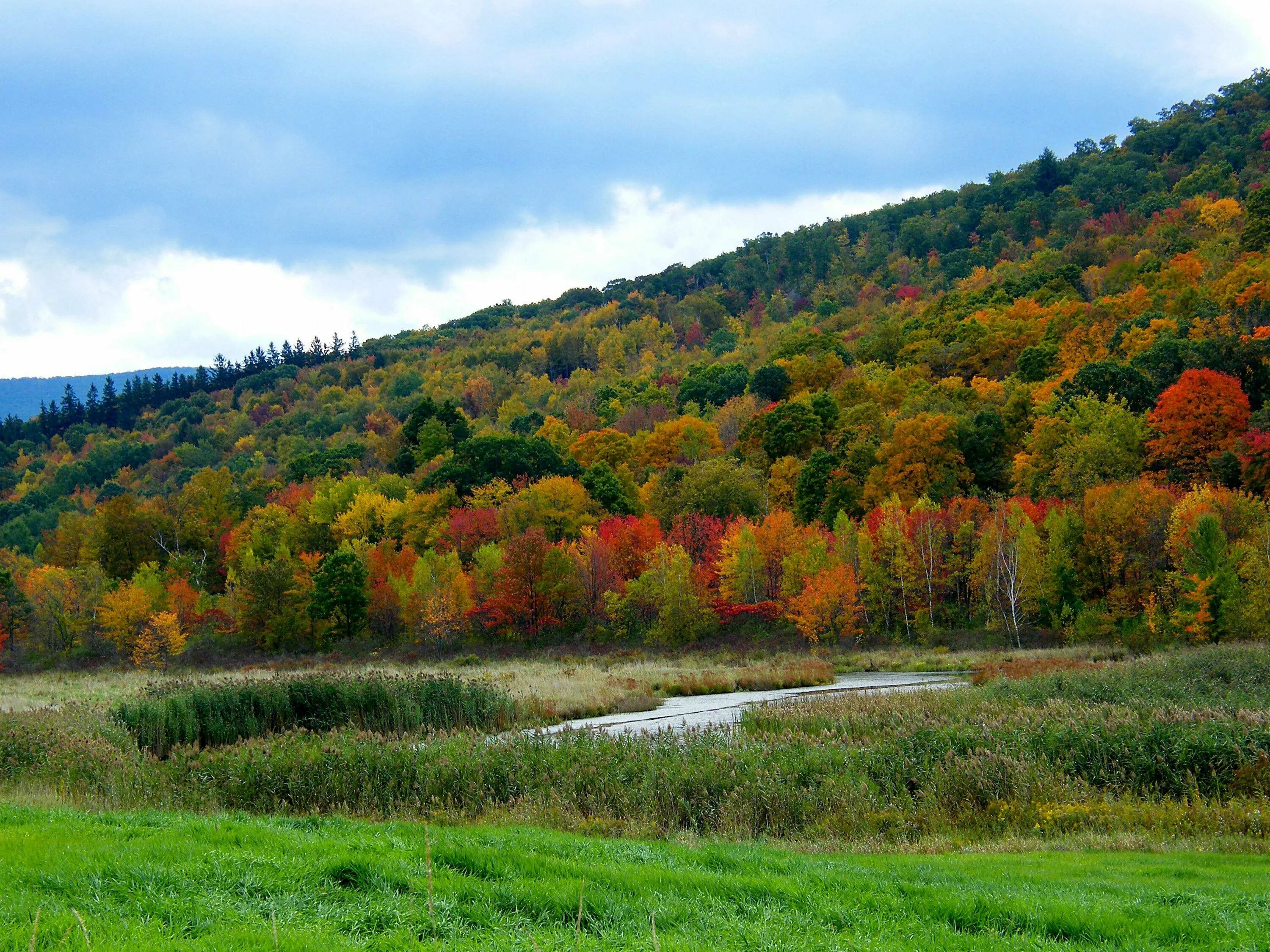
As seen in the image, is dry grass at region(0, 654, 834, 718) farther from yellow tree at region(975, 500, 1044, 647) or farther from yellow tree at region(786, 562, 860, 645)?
yellow tree at region(975, 500, 1044, 647)

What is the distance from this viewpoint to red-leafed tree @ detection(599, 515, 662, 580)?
69438 millimetres

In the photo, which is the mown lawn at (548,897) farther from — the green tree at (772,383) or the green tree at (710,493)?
the green tree at (772,383)

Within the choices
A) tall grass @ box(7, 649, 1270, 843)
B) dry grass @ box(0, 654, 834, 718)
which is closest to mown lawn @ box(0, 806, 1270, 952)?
tall grass @ box(7, 649, 1270, 843)

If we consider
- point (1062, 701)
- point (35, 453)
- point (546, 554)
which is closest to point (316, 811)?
point (1062, 701)

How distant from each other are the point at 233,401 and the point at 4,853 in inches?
8099

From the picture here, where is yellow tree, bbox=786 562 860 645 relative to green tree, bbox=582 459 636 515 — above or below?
below

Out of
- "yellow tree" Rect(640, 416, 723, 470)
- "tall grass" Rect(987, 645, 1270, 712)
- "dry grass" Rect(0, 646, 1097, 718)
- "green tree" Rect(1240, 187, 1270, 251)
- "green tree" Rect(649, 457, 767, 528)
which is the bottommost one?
"dry grass" Rect(0, 646, 1097, 718)

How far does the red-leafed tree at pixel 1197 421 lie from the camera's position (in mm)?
61656

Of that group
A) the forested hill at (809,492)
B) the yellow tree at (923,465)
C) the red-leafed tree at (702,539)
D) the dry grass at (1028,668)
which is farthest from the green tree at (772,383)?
the dry grass at (1028,668)

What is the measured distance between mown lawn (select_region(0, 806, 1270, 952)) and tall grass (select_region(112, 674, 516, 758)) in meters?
12.7

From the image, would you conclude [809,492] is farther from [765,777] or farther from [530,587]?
[765,777]

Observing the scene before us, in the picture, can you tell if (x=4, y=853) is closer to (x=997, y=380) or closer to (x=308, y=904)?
(x=308, y=904)

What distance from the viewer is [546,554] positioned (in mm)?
65688

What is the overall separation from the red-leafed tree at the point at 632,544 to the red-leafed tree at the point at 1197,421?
37.8 meters
